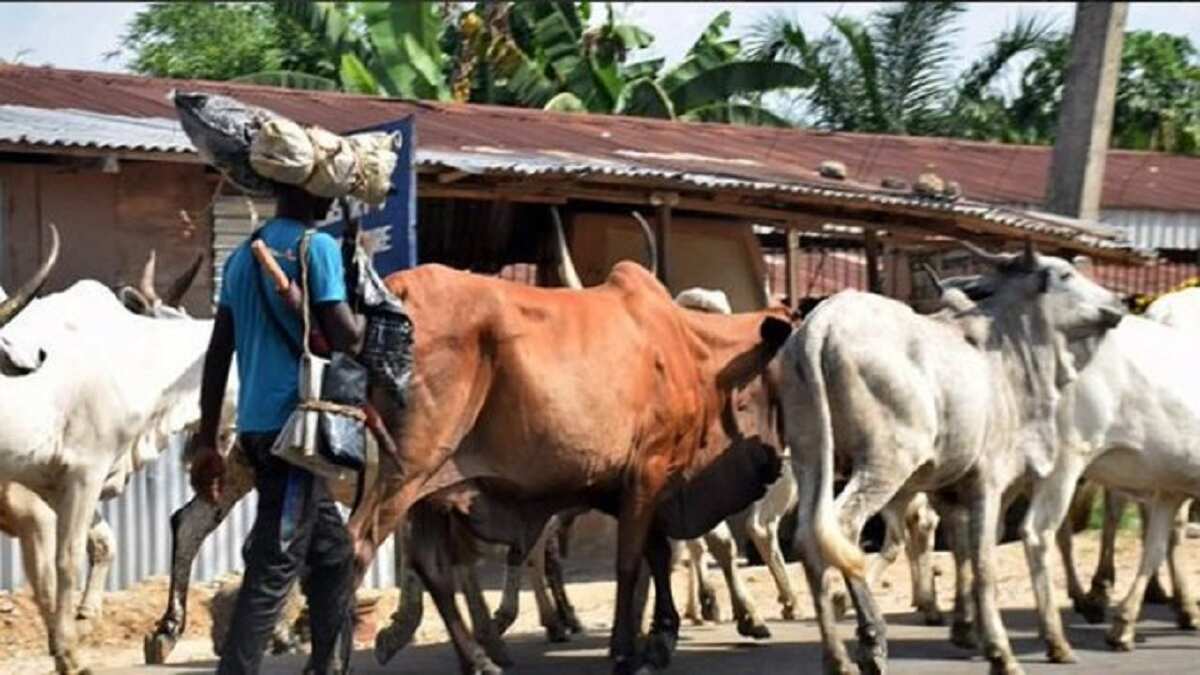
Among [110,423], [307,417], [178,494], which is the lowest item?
[178,494]

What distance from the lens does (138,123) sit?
13.7m

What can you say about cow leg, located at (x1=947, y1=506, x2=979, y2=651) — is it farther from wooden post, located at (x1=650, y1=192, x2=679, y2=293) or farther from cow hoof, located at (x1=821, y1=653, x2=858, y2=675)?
wooden post, located at (x1=650, y1=192, x2=679, y2=293)

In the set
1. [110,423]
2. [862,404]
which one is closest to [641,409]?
[862,404]

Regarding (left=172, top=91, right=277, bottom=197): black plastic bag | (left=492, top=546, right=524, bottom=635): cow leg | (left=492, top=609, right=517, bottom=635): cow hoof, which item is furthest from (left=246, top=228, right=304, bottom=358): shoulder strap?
(left=492, top=609, right=517, bottom=635): cow hoof

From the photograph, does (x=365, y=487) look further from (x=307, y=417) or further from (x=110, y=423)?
(x=110, y=423)

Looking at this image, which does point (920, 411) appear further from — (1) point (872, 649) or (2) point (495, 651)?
(2) point (495, 651)

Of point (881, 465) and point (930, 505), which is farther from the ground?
point (881, 465)

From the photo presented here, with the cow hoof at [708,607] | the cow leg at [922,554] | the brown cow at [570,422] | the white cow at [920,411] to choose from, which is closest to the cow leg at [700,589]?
the cow hoof at [708,607]

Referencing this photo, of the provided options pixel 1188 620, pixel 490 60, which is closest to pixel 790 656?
pixel 1188 620

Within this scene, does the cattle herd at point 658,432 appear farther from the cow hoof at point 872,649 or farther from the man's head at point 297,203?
the man's head at point 297,203

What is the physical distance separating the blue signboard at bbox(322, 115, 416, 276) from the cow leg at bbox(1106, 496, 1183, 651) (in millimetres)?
3764

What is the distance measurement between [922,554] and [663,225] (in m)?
3.35

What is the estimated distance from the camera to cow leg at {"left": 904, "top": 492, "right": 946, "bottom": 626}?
41.0ft

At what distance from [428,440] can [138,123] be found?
5.27 m
